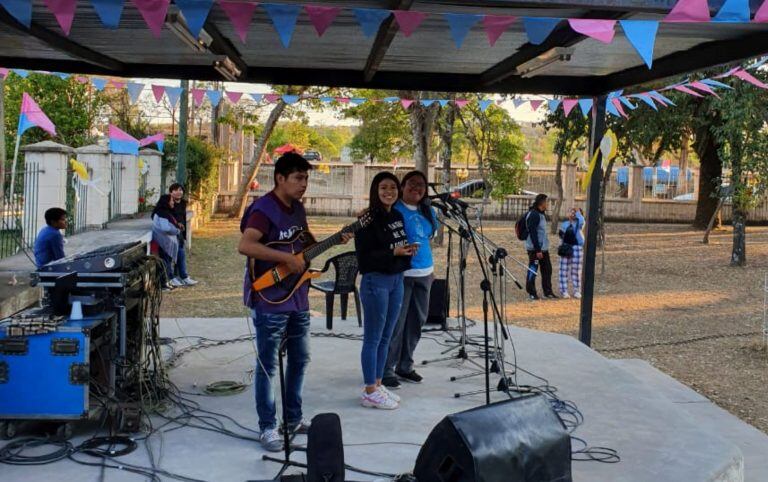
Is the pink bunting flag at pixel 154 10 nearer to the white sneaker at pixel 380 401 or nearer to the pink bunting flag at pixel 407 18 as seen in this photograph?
the pink bunting flag at pixel 407 18

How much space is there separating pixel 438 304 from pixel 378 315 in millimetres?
2867

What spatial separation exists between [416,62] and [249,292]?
115 inches

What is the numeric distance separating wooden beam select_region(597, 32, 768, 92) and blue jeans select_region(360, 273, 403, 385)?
257 centimetres

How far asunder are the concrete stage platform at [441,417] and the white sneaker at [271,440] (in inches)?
3.5

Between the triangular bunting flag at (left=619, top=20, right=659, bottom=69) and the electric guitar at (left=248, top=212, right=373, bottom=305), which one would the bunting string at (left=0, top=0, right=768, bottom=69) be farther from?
the electric guitar at (left=248, top=212, right=373, bottom=305)

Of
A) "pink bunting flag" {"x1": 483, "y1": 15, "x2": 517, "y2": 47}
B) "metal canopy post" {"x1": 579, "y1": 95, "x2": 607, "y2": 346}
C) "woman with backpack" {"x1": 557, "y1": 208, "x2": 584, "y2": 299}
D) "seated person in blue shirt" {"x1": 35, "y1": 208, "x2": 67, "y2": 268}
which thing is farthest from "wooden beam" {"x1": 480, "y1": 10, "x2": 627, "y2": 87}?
"woman with backpack" {"x1": 557, "y1": 208, "x2": 584, "y2": 299}

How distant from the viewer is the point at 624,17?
412cm

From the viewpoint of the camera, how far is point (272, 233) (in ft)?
14.6

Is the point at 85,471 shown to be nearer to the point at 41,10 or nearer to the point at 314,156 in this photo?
the point at 41,10

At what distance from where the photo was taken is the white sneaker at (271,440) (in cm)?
450

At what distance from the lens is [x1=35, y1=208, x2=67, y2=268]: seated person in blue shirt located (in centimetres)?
773

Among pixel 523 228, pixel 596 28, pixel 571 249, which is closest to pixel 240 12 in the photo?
pixel 596 28

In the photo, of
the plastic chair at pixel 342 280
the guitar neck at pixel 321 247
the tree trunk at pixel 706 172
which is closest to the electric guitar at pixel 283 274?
the guitar neck at pixel 321 247

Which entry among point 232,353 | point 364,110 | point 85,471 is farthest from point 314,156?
point 85,471
